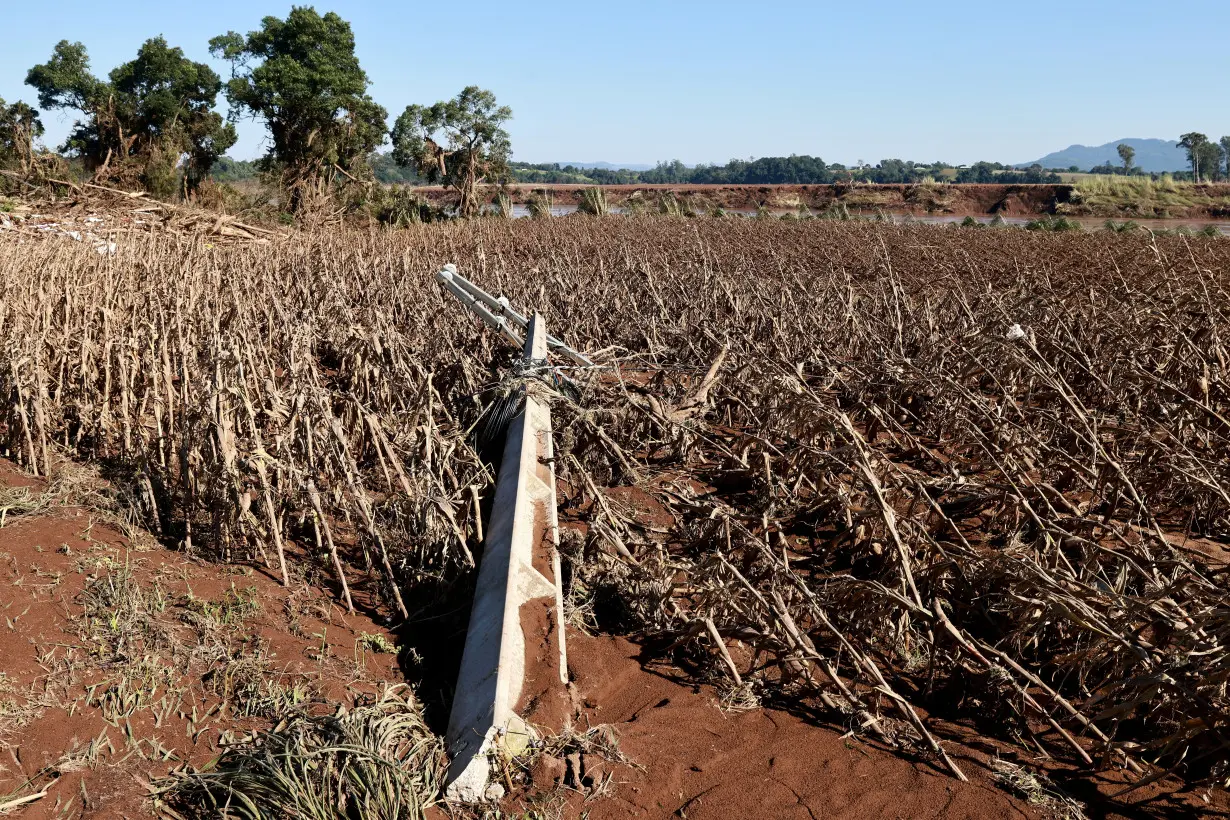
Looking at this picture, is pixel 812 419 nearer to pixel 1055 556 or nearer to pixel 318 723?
pixel 1055 556

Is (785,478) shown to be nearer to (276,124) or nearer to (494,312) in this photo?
(494,312)

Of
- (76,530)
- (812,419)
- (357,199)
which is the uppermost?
(357,199)

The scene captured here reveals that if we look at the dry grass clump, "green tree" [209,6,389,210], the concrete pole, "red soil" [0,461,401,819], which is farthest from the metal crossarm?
"green tree" [209,6,389,210]

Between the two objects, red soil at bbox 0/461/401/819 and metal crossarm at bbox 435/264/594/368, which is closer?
red soil at bbox 0/461/401/819

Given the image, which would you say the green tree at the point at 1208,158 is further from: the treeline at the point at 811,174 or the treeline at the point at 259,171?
the treeline at the point at 259,171

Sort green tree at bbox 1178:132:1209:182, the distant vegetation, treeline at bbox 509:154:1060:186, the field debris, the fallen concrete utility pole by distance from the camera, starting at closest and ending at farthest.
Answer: the fallen concrete utility pole, the field debris, the distant vegetation, green tree at bbox 1178:132:1209:182, treeline at bbox 509:154:1060:186

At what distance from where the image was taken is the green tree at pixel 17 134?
58.6 feet

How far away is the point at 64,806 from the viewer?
8.54ft

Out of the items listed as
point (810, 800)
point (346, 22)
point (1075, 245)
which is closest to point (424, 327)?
point (810, 800)

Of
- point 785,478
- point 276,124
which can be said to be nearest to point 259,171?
point 276,124

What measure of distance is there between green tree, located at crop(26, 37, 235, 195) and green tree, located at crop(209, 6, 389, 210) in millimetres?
1402

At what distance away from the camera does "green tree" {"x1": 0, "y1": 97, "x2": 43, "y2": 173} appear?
17859 mm

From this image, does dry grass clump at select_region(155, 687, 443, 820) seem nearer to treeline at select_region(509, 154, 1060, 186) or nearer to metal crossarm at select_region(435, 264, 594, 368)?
metal crossarm at select_region(435, 264, 594, 368)

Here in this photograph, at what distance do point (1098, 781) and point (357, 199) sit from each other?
76.3 feet
